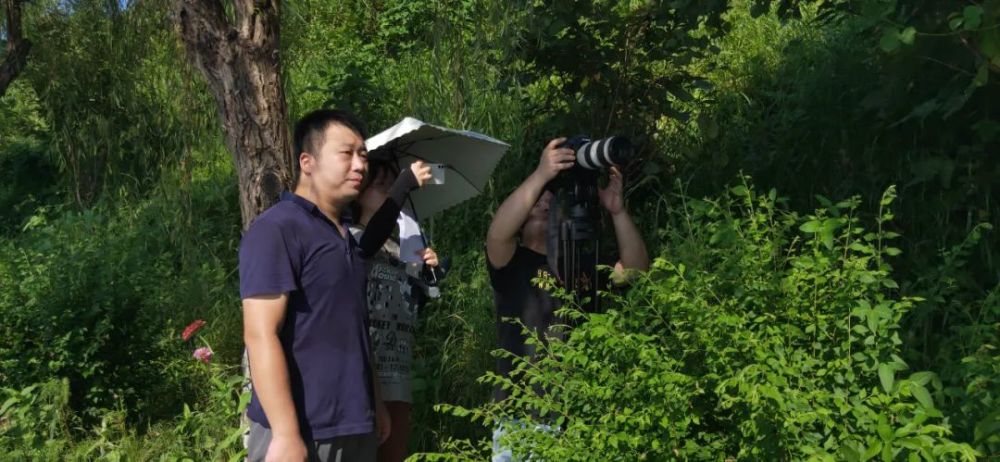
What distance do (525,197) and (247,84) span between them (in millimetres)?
1757

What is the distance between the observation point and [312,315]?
120 inches

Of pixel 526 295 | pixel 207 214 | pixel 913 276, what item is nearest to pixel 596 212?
pixel 526 295

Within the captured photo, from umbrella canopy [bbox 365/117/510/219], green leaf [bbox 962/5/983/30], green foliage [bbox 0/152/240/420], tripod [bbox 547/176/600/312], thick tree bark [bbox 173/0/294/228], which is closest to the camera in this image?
green leaf [bbox 962/5/983/30]

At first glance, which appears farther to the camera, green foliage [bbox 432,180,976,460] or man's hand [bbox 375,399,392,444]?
man's hand [bbox 375,399,392,444]

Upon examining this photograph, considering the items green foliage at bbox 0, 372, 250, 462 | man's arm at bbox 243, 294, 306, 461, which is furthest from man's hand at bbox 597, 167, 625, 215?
green foliage at bbox 0, 372, 250, 462

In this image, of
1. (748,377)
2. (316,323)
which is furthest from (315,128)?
(748,377)

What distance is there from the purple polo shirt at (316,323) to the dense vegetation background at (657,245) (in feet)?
1.15

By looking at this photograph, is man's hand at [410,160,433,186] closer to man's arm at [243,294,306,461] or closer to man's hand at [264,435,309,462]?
man's arm at [243,294,306,461]

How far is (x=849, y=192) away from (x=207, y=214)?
18.0ft

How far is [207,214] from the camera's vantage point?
9383 millimetres

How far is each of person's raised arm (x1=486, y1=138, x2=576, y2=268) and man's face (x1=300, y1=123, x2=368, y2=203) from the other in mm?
705

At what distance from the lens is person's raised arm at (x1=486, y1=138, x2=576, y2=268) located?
150 inches

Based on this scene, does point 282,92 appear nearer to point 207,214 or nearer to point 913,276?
point 913,276

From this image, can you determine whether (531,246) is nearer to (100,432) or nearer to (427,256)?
(427,256)
